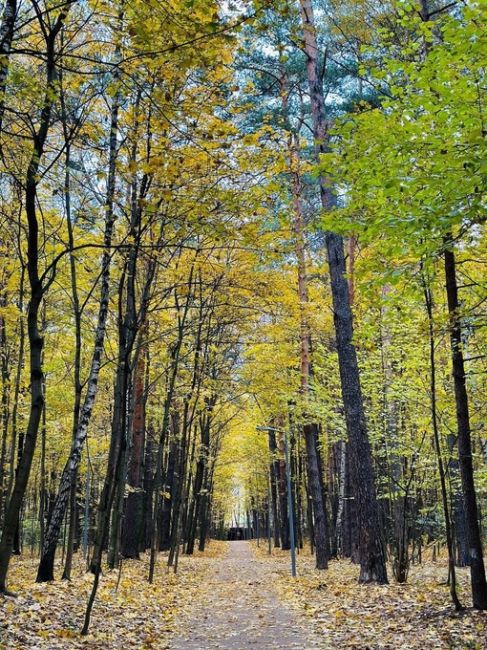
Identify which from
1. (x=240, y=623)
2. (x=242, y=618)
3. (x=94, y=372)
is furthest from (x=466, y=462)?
(x=94, y=372)

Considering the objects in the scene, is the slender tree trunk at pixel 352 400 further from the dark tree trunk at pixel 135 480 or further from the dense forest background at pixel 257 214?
the dark tree trunk at pixel 135 480

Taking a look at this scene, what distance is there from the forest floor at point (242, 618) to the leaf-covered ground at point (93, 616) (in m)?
0.02

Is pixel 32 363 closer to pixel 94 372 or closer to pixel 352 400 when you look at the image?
pixel 94 372

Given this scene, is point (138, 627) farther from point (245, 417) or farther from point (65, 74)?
point (245, 417)

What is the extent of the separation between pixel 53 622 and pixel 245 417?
28.1m

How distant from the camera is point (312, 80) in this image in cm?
1195

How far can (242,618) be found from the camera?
29.2 ft

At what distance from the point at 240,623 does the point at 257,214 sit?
627cm

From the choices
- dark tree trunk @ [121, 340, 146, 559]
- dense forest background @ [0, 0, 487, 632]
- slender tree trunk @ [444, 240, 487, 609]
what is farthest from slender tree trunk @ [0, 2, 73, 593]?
dark tree trunk @ [121, 340, 146, 559]

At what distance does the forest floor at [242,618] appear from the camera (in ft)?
20.5

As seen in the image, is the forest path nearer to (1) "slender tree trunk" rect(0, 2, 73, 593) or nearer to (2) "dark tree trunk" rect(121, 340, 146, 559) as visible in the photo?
(1) "slender tree trunk" rect(0, 2, 73, 593)

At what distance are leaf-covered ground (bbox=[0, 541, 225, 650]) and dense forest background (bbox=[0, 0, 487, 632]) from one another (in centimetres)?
50

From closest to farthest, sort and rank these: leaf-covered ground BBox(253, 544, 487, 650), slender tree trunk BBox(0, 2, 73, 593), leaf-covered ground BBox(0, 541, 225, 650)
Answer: slender tree trunk BBox(0, 2, 73, 593), leaf-covered ground BBox(0, 541, 225, 650), leaf-covered ground BBox(253, 544, 487, 650)

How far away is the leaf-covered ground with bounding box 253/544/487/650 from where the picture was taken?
6.18 meters
